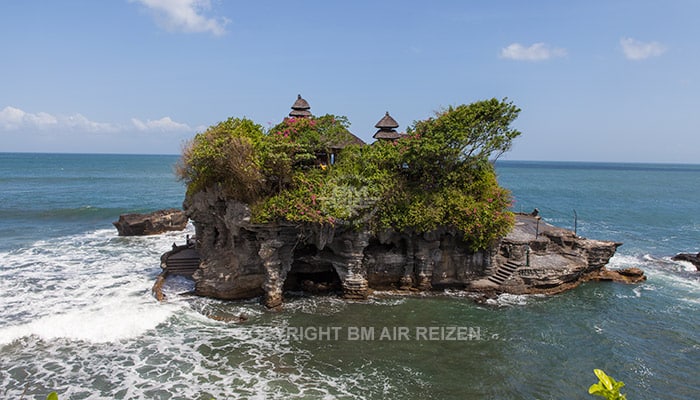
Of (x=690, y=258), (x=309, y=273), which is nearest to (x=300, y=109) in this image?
(x=309, y=273)

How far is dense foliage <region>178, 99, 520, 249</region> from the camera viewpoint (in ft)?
74.9

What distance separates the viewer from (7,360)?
17.7m

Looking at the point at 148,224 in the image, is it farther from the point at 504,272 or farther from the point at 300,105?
the point at 504,272

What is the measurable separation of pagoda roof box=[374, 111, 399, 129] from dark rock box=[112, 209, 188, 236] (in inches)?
864

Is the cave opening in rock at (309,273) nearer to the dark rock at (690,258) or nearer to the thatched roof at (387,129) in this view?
the thatched roof at (387,129)

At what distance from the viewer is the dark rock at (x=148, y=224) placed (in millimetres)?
39344

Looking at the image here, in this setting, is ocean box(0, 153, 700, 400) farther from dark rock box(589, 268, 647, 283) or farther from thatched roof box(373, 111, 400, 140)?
thatched roof box(373, 111, 400, 140)

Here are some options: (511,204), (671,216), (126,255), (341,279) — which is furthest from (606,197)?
(126,255)

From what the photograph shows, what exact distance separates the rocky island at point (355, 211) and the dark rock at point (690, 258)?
42.0ft

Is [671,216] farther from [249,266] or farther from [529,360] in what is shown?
[249,266]

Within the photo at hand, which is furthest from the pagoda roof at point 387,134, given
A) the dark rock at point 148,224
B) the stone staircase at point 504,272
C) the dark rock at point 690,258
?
the dark rock at point 690,258

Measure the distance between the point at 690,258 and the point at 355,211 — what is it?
28571 mm

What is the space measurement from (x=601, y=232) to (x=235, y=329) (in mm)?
40068

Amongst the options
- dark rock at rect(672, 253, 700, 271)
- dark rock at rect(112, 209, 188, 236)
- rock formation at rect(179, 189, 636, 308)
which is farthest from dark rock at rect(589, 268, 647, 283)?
dark rock at rect(112, 209, 188, 236)
